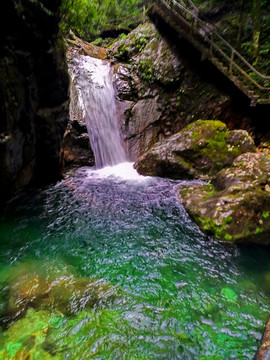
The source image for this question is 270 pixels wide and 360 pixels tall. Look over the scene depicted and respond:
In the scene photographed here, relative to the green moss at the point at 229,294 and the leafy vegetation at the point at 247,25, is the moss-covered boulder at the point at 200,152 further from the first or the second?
the green moss at the point at 229,294

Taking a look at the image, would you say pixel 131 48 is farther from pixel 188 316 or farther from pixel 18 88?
pixel 188 316

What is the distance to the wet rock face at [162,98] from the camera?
1016 centimetres

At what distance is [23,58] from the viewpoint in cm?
475

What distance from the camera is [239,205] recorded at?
467 centimetres

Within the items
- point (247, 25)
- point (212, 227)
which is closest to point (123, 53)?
point (247, 25)

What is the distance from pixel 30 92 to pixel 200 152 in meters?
5.50

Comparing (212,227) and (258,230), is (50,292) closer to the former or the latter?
(212,227)

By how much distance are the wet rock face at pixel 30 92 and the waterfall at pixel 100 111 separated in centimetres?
281

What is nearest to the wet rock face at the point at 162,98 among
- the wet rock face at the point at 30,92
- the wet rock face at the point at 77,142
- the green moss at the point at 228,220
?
A: the wet rock face at the point at 77,142

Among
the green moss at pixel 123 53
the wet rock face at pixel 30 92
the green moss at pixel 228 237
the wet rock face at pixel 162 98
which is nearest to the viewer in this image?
the wet rock face at pixel 30 92

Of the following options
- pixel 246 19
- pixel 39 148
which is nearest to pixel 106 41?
pixel 246 19

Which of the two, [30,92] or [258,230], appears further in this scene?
[30,92]

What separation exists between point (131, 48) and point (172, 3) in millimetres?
2880

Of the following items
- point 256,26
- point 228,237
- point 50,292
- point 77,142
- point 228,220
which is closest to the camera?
point 50,292
